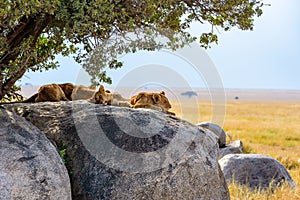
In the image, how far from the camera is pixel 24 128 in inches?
234

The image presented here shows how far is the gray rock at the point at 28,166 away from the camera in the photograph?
5117 mm

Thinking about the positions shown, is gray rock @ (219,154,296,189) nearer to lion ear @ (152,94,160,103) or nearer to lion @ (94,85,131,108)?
lion ear @ (152,94,160,103)

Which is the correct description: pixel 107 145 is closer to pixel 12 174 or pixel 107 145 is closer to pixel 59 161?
pixel 59 161

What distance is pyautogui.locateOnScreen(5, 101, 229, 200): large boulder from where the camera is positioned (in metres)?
5.97

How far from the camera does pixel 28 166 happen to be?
209 inches

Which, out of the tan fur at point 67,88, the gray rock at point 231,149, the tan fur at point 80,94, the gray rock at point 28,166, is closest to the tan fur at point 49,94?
the tan fur at point 80,94

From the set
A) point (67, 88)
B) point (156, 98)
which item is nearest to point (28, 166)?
point (156, 98)

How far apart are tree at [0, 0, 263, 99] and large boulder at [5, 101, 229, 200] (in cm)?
69

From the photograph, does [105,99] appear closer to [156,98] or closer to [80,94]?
[80,94]

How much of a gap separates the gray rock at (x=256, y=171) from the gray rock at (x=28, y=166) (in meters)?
5.73

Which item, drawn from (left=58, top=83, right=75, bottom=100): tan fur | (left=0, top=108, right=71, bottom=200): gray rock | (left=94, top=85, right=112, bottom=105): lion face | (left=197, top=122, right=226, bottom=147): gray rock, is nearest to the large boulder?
(left=0, top=108, right=71, bottom=200): gray rock

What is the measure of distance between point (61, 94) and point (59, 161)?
3.44m

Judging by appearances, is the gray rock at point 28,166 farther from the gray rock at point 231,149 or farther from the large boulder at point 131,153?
the gray rock at point 231,149

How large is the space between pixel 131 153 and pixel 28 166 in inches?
56.5
